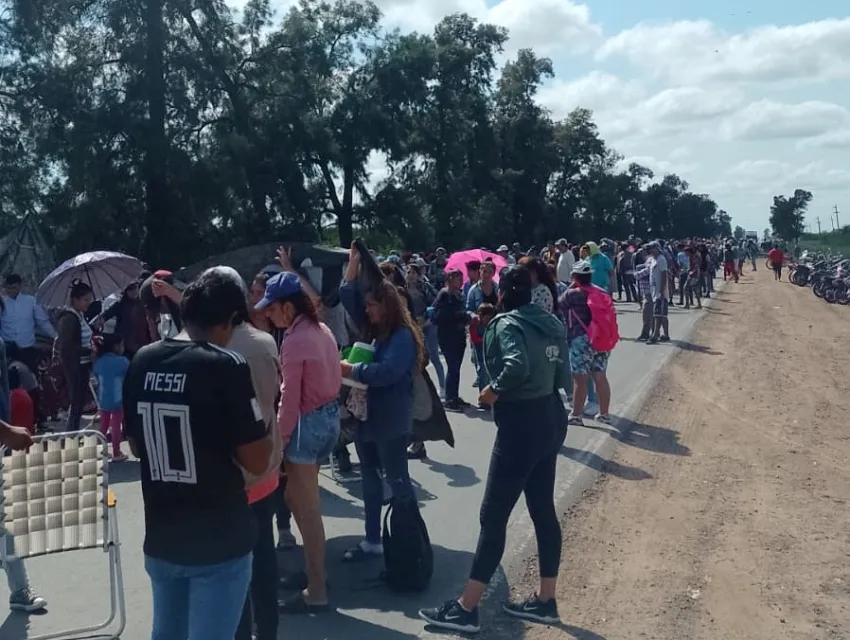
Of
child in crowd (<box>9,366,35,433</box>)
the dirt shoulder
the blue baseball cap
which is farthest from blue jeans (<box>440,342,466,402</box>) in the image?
the blue baseball cap

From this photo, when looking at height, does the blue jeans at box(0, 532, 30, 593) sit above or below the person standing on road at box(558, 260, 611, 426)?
below

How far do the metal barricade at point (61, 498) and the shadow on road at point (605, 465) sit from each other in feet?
17.3

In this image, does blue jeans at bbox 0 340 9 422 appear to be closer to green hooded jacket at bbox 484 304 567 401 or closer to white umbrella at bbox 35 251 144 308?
green hooded jacket at bbox 484 304 567 401

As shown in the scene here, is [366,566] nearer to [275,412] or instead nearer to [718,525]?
[275,412]

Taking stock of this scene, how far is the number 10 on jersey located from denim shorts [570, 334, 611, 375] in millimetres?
7964

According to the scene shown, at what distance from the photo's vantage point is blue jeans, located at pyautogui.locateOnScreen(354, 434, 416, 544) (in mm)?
6043

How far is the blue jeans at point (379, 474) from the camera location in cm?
604

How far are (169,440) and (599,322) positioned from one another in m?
8.04

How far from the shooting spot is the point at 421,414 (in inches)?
269

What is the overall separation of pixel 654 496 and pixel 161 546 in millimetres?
5844

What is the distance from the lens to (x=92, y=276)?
13.5 meters

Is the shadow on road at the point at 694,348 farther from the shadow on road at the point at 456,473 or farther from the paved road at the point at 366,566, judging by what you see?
the shadow on road at the point at 456,473

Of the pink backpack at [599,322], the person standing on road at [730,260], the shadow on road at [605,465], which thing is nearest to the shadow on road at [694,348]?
the pink backpack at [599,322]

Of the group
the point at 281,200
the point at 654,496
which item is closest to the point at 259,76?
the point at 281,200
